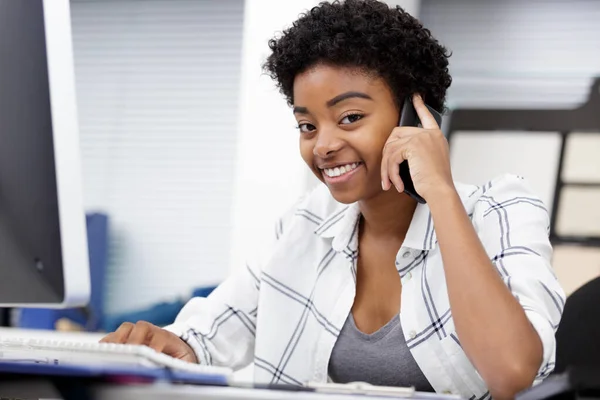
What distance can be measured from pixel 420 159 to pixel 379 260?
0.92ft

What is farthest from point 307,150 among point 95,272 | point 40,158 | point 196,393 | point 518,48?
point 95,272

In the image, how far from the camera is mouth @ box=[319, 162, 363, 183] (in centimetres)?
128

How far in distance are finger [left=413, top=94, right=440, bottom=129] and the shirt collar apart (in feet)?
0.44

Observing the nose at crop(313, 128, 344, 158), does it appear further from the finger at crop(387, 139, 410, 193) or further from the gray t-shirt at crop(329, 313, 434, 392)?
the gray t-shirt at crop(329, 313, 434, 392)

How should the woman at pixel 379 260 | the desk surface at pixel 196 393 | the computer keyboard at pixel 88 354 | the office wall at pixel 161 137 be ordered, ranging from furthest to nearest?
the office wall at pixel 161 137 → the woman at pixel 379 260 → the computer keyboard at pixel 88 354 → the desk surface at pixel 196 393

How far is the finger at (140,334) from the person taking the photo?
3.74 feet

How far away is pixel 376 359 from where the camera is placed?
1.24m

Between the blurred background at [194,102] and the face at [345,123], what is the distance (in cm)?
191

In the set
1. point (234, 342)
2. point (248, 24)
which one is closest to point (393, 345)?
point (234, 342)

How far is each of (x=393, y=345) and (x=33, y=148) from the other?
0.68 metres

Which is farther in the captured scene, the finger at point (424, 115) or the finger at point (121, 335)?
the finger at point (424, 115)

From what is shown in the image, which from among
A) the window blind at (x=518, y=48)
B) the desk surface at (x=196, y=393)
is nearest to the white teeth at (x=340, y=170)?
the desk surface at (x=196, y=393)

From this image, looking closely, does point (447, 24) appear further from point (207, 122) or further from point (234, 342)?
point (234, 342)

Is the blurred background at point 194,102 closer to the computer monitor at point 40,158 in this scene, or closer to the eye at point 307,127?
the eye at point 307,127
